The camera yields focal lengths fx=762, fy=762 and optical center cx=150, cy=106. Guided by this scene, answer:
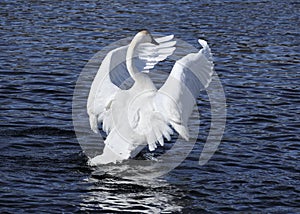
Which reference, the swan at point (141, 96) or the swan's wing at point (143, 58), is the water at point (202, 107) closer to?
the swan at point (141, 96)

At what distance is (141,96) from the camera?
1101 cm

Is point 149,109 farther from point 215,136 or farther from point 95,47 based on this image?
point 95,47

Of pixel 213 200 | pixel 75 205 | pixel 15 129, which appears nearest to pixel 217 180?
pixel 213 200

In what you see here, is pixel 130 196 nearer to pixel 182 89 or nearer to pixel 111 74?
pixel 182 89

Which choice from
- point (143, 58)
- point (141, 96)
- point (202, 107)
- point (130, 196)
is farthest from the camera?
point (202, 107)

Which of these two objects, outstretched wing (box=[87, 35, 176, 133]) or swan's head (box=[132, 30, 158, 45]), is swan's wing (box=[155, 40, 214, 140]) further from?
swan's head (box=[132, 30, 158, 45])

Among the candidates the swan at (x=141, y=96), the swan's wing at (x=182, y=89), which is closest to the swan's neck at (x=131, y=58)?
the swan at (x=141, y=96)

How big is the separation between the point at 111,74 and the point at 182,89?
174cm

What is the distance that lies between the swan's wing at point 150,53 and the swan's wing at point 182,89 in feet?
3.10

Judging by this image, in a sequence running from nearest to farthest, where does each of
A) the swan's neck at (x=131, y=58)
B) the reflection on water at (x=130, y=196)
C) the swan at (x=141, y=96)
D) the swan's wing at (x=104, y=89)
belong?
1. the reflection on water at (x=130, y=196)
2. the swan at (x=141, y=96)
3. the swan's neck at (x=131, y=58)
4. the swan's wing at (x=104, y=89)

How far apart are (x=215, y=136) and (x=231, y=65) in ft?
16.1

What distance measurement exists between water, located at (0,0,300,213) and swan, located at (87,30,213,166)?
67 cm

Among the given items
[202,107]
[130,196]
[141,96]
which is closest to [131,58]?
[141,96]

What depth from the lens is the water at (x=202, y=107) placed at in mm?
10328
